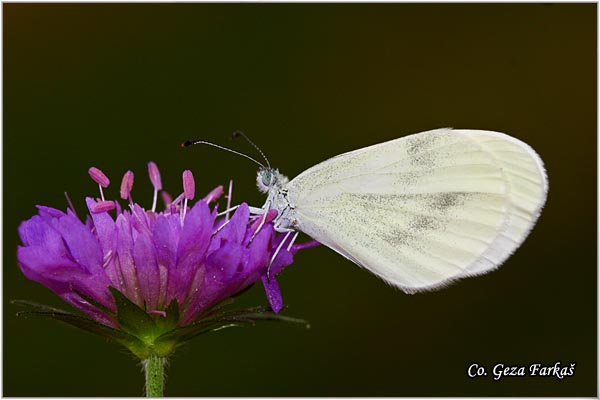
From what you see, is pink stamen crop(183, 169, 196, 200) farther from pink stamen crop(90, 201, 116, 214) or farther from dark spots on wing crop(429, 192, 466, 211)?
dark spots on wing crop(429, 192, 466, 211)

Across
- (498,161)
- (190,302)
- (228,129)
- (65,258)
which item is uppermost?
(228,129)

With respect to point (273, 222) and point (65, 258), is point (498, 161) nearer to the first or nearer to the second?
point (273, 222)

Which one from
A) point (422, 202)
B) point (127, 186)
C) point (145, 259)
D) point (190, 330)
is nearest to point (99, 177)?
point (127, 186)

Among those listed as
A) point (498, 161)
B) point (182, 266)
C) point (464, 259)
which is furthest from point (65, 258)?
point (498, 161)

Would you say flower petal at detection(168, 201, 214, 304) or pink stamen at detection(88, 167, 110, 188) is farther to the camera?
pink stamen at detection(88, 167, 110, 188)

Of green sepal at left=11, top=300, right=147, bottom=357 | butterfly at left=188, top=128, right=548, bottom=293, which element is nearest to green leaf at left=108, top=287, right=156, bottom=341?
green sepal at left=11, top=300, right=147, bottom=357

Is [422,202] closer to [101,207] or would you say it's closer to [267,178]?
[267,178]
